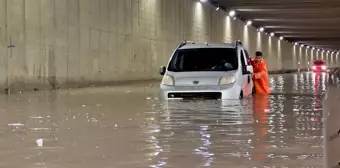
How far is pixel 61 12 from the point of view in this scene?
24.1 meters

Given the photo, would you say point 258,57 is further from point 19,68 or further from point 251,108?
point 19,68

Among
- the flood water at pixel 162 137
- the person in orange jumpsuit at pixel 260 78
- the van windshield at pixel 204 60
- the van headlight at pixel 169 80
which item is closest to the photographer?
the flood water at pixel 162 137

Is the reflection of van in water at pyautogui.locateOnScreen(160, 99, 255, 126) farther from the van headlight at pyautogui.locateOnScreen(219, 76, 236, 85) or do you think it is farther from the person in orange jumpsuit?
the person in orange jumpsuit

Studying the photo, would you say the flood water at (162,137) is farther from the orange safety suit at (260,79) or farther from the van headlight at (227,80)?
the orange safety suit at (260,79)

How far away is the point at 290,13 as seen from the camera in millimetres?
52750

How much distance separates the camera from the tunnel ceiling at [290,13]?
149ft

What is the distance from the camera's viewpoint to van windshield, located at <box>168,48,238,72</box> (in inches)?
603

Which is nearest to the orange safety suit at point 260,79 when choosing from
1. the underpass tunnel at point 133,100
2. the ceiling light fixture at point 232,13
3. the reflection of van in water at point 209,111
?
the underpass tunnel at point 133,100

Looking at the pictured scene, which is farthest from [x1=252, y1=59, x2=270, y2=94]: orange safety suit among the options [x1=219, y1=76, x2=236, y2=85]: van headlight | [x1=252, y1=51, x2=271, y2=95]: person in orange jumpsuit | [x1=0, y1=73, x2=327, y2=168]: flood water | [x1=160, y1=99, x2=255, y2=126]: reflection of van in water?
[x1=0, y1=73, x2=327, y2=168]: flood water

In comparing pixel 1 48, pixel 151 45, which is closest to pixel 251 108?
pixel 1 48

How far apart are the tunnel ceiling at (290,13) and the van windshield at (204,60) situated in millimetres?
29603

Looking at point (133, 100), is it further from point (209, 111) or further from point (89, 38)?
point (89, 38)

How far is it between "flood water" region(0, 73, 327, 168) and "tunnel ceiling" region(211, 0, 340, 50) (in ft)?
112

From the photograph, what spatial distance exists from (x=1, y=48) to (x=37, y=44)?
2311 mm
